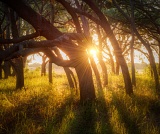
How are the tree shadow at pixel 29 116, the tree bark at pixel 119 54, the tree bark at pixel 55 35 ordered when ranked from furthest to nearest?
the tree bark at pixel 119 54
the tree bark at pixel 55 35
the tree shadow at pixel 29 116

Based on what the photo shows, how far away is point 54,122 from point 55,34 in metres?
3.14

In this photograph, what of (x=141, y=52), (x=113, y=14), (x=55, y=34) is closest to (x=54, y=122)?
(x=55, y=34)

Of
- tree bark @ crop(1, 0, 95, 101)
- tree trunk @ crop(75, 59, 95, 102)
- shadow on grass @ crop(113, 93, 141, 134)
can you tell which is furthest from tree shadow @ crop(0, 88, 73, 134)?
shadow on grass @ crop(113, 93, 141, 134)

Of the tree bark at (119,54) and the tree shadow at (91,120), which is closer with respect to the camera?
the tree shadow at (91,120)

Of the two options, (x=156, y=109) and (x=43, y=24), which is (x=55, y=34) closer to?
(x=43, y=24)

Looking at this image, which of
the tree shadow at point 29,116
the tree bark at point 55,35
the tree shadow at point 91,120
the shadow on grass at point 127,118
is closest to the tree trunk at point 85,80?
the tree bark at point 55,35

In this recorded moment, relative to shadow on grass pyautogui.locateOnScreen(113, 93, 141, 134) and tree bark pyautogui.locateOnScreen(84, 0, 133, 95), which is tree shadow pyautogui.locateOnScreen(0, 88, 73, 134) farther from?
tree bark pyautogui.locateOnScreen(84, 0, 133, 95)

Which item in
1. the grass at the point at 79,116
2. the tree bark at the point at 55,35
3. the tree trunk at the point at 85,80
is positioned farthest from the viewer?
the tree trunk at the point at 85,80

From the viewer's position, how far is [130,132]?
16.4 feet

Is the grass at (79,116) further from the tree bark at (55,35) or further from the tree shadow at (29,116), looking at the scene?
the tree bark at (55,35)

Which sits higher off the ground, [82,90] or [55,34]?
[55,34]

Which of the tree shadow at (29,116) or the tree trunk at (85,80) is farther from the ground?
the tree trunk at (85,80)

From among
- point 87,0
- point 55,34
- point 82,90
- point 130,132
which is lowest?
point 130,132

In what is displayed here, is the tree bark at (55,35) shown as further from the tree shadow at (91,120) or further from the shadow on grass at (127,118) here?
the shadow on grass at (127,118)
